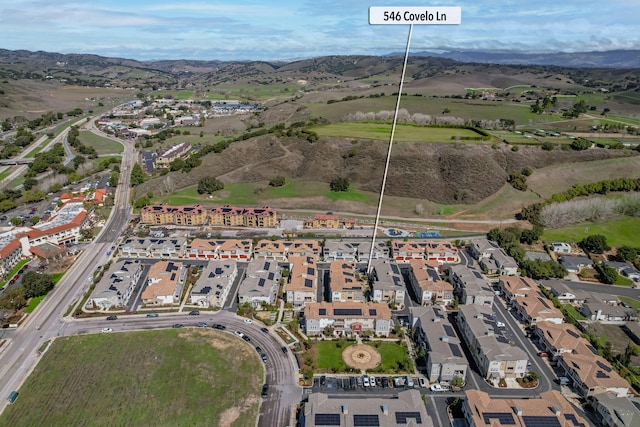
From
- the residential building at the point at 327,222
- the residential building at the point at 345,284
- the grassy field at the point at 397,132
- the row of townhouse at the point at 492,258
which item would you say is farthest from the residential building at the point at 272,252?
the grassy field at the point at 397,132

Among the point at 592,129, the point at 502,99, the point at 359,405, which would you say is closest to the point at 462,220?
the point at 359,405

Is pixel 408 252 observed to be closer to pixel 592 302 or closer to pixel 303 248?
pixel 303 248

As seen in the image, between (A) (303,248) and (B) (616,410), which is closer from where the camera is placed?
(B) (616,410)

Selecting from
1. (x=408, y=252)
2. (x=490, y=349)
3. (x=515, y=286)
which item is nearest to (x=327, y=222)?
(x=408, y=252)

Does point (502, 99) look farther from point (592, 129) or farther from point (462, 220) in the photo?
point (462, 220)

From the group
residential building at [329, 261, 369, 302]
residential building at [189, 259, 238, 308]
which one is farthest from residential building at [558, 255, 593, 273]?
residential building at [189, 259, 238, 308]

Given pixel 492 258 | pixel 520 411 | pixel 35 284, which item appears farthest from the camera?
pixel 492 258

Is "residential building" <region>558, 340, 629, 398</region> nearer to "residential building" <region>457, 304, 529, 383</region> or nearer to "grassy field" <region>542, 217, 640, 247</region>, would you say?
"residential building" <region>457, 304, 529, 383</region>
